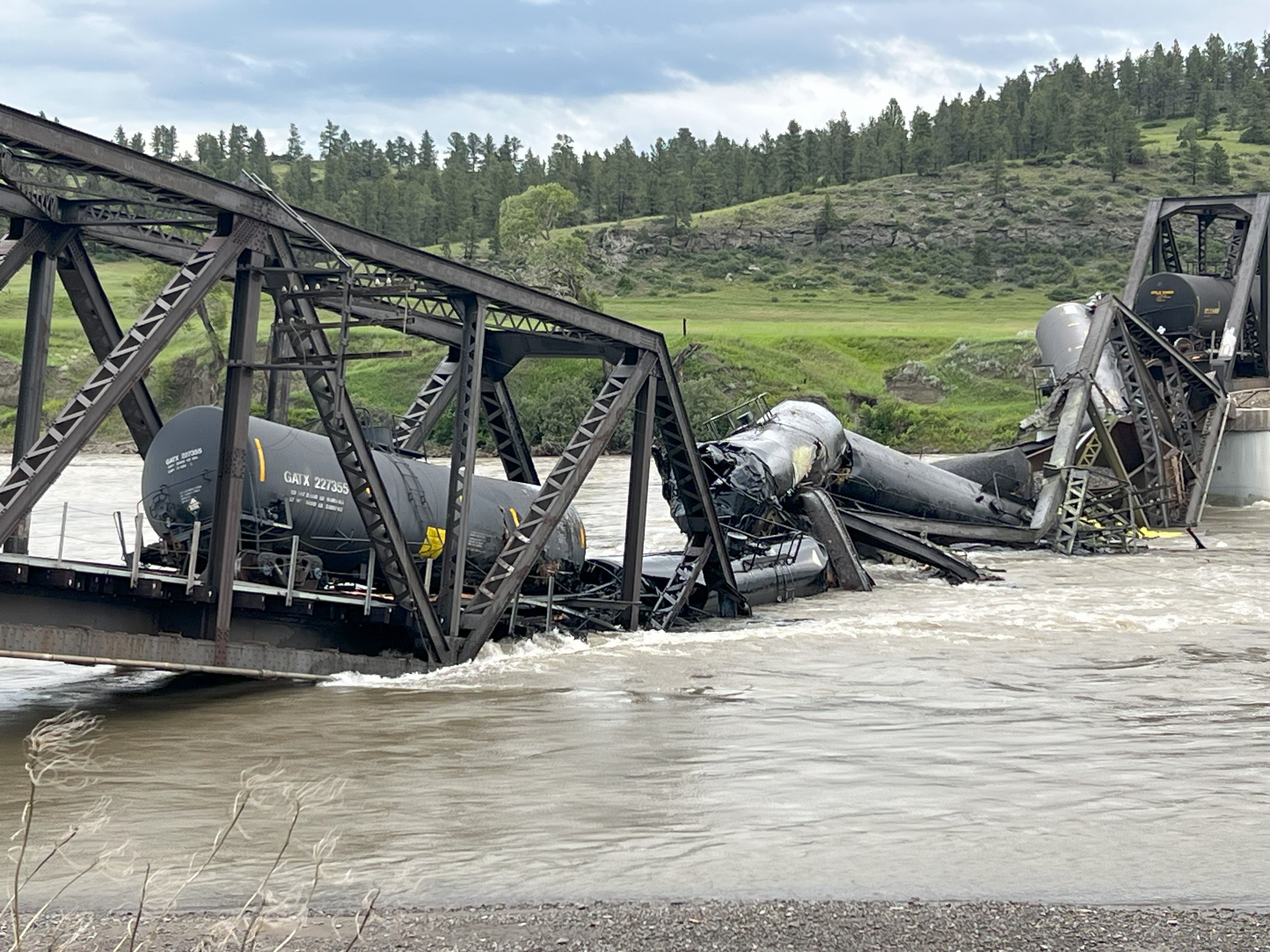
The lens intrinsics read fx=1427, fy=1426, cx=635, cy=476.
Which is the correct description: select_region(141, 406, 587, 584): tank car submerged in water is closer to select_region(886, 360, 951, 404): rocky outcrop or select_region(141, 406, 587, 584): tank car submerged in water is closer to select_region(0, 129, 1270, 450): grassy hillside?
select_region(0, 129, 1270, 450): grassy hillside

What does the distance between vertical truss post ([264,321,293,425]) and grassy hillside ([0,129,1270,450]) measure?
163ft

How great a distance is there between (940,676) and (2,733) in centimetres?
1170

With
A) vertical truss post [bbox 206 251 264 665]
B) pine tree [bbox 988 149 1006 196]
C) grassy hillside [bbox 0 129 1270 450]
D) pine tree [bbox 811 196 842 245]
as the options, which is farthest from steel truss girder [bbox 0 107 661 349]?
pine tree [bbox 988 149 1006 196]

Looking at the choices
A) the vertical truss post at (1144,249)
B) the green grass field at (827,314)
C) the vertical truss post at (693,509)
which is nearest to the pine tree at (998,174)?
the green grass field at (827,314)

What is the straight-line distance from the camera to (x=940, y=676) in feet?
63.8

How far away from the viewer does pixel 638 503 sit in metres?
22.2

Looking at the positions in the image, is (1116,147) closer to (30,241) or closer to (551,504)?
(551,504)

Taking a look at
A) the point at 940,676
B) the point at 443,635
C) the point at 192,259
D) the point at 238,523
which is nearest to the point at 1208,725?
the point at 940,676

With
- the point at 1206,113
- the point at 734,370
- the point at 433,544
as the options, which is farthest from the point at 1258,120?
the point at 433,544

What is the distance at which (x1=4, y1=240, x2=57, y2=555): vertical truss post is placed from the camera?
17.4 metres

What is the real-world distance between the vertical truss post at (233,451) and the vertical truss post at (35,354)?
3035mm

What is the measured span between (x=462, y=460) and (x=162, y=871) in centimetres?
949

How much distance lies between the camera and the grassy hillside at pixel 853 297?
7862 centimetres

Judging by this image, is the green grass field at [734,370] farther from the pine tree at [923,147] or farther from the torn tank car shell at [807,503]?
the pine tree at [923,147]
